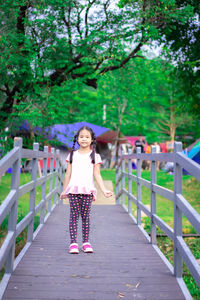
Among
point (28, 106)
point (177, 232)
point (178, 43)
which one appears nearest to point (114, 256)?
point (177, 232)

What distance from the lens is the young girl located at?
163 inches

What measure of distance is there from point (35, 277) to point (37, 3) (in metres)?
6.30

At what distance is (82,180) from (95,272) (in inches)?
42.6

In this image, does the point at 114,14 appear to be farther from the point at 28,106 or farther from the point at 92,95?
the point at 92,95

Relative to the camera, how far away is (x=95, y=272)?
11.4 ft

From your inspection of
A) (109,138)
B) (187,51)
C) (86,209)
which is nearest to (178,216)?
(86,209)

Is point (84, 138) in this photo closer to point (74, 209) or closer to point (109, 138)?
point (74, 209)

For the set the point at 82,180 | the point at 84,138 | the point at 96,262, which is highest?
the point at 84,138

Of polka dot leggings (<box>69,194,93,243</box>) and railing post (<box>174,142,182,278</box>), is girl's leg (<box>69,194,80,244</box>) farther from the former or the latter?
railing post (<box>174,142,182,278</box>)

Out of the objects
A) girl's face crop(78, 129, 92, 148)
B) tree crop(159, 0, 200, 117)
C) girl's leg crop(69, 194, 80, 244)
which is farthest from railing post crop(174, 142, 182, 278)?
tree crop(159, 0, 200, 117)

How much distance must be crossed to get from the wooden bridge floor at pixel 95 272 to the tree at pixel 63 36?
411cm

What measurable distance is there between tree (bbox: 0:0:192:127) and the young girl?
3.95 metres

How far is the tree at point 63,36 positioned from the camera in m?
7.74

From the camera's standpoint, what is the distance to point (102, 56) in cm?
836
